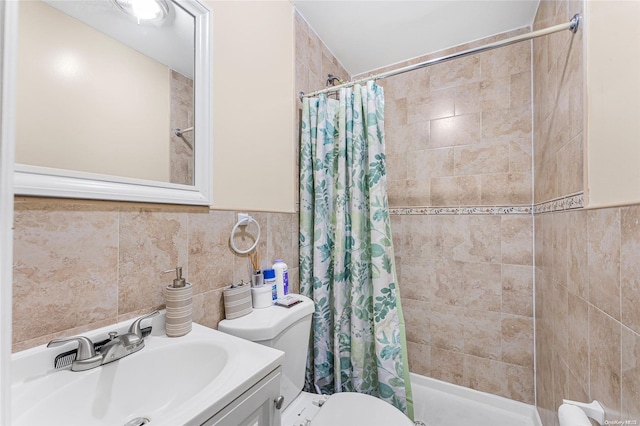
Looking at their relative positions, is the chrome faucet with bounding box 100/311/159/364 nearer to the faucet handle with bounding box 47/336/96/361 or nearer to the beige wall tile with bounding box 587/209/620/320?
the faucet handle with bounding box 47/336/96/361

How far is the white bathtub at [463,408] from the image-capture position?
1.54 m

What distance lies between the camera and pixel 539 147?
145cm

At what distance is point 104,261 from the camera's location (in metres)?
0.72

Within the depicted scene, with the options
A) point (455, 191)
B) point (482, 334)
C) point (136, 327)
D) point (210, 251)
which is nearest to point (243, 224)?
point (210, 251)

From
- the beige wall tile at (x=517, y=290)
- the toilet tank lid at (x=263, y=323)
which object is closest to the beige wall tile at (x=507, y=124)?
the beige wall tile at (x=517, y=290)

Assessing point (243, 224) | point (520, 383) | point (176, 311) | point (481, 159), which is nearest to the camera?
point (176, 311)

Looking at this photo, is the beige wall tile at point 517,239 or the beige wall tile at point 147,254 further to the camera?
the beige wall tile at point 517,239

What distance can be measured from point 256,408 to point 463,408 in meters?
1.64

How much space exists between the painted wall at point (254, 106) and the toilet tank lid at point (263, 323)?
45 cm

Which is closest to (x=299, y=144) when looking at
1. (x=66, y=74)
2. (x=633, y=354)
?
(x=66, y=74)

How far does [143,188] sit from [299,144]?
3.09 feet

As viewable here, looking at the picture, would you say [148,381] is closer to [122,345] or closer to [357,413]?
[122,345]

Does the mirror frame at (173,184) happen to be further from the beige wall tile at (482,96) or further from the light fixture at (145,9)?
the beige wall tile at (482,96)

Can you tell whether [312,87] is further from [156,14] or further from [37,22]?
[37,22]
